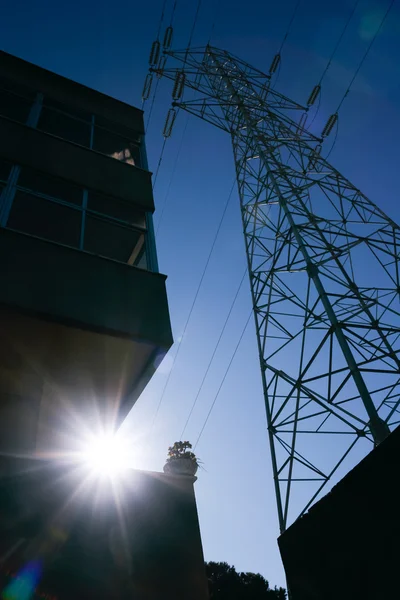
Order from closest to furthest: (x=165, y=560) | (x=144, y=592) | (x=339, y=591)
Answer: (x=339, y=591)
(x=144, y=592)
(x=165, y=560)

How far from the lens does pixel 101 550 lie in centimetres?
463

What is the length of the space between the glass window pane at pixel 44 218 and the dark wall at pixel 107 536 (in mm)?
4388

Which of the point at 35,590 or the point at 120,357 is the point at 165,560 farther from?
the point at 120,357

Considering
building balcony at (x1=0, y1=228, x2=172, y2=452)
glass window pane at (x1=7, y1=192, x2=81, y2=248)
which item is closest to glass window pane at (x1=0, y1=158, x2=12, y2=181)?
glass window pane at (x1=7, y1=192, x2=81, y2=248)

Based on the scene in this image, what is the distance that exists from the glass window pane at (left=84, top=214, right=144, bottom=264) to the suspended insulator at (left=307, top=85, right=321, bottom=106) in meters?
9.71

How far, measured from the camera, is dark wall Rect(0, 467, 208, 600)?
433 centimetres

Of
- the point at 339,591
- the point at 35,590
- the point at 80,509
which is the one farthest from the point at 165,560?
the point at 339,591

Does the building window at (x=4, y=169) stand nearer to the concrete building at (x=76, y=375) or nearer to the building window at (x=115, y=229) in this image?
the concrete building at (x=76, y=375)

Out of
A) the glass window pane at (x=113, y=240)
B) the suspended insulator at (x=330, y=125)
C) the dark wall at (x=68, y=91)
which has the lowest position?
the glass window pane at (x=113, y=240)

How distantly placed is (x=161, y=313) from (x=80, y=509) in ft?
9.18

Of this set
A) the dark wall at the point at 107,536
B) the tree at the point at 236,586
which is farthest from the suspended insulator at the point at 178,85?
the tree at the point at 236,586

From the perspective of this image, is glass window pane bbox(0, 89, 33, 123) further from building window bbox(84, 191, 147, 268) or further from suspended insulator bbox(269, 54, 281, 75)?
suspended insulator bbox(269, 54, 281, 75)

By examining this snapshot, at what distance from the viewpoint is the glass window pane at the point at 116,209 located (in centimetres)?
729

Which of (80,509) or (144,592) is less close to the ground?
(80,509)
